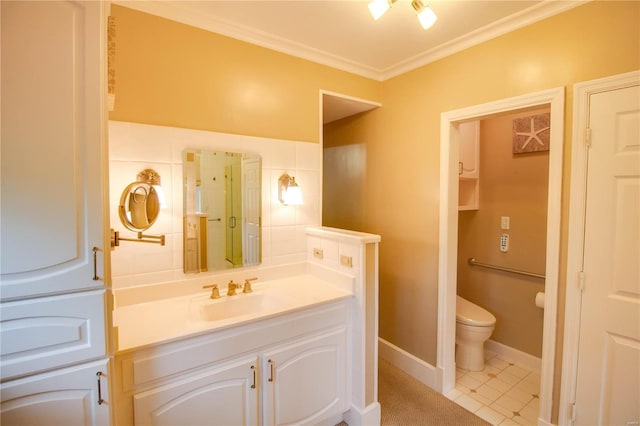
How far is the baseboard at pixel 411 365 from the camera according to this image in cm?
236

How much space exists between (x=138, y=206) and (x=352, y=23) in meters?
1.62

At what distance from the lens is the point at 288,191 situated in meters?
2.13

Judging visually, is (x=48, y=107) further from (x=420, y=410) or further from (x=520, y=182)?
(x=520, y=182)

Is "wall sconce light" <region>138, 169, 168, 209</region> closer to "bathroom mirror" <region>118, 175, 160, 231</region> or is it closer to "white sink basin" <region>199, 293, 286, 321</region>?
"bathroom mirror" <region>118, 175, 160, 231</region>

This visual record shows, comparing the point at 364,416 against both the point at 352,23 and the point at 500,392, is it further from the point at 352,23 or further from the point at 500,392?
the point at 352,23

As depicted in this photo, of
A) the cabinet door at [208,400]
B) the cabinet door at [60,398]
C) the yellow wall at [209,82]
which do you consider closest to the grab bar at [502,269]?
the yellow wall at [209,82]

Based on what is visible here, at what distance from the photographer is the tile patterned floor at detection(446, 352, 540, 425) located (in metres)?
2.08

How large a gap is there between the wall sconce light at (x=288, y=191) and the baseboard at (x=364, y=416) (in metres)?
1.34

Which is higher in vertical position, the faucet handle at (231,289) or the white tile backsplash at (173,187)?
the white tile backsplash at (173,187)

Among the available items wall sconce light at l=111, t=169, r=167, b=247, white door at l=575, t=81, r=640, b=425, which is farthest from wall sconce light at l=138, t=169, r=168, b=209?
white door at l=575, t=81, r=640, b=425

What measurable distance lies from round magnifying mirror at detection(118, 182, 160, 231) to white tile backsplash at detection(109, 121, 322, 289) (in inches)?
1.6

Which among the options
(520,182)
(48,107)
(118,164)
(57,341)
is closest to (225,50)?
(118,164)

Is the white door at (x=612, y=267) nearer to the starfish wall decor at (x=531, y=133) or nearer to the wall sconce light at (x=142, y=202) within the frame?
the starfish wall decor at (x=531, y=133)

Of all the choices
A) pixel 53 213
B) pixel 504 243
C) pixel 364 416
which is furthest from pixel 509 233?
pixel 53 213
